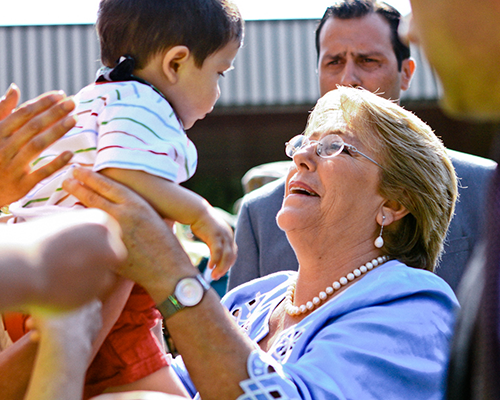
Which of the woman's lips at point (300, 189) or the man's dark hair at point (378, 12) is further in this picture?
the man's dark hair at point (378, 12)

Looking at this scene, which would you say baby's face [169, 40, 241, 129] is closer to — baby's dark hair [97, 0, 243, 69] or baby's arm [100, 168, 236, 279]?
baby's dark hair [97, 0, 243, 69]

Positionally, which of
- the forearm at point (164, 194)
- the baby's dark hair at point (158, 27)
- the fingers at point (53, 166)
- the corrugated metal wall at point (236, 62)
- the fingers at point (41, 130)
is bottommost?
the corrugated metal wall at point (236, 62)

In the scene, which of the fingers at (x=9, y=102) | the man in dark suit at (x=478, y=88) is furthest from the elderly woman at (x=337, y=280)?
the man in dark suit at (x=478, y=88)

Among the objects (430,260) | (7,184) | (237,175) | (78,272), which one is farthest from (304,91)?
(78,272)

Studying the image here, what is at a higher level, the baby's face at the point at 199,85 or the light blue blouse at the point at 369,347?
the baby's face at the point at 199,85

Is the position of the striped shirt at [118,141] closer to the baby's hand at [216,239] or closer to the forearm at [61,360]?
the baby's hand at [216,239]

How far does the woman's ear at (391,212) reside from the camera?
2459 millimetres

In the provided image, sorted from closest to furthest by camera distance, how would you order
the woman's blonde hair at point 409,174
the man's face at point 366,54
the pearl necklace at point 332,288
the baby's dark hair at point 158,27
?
the baby's dark hair at point 158,27
the pearl necklace at point 332,288
the woman's blonde hair at point 409,174
the man's face at point 366,54

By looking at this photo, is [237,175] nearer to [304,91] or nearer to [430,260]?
[304,91]

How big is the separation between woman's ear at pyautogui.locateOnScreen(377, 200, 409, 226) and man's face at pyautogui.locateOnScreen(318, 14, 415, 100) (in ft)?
3.77

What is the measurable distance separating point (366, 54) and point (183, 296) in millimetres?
2264

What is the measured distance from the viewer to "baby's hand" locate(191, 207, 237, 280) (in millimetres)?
1711

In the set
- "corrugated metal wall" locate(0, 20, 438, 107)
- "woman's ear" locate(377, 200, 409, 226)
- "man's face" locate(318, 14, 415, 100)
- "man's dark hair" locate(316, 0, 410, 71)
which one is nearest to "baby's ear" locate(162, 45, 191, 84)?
"woman's ear" locate(377, 200, 409, 226)

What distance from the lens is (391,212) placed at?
248cm
